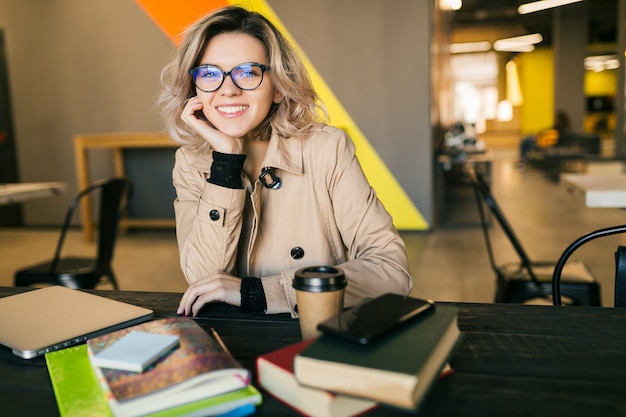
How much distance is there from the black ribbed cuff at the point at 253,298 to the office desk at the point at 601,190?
174cm

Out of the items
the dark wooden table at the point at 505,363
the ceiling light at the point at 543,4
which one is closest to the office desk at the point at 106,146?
the dark wooden table at the point at 505,363

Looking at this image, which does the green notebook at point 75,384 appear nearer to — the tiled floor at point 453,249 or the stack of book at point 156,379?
the stack of book at point 156,379

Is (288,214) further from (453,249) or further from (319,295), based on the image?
(453,249)

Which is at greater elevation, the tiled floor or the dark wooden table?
the dark wooden table

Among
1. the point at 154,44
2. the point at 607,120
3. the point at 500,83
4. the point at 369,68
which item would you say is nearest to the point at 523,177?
the point at 369,68

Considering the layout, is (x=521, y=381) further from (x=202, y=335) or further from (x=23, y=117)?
(x=23, y=117)

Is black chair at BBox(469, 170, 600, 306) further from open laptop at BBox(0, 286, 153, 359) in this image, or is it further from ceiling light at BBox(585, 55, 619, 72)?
ceiling light at BBox(585, 55, 619, 72)

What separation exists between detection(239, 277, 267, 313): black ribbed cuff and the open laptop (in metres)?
0.18

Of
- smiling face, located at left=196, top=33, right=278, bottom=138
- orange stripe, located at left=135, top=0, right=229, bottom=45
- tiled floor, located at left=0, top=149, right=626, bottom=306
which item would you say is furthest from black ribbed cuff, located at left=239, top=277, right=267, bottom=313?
orange stripe, located at left=135, top=0, right=229, bottom=45

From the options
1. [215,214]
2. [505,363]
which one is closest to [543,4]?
[215,214]

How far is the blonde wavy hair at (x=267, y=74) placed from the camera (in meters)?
1.37

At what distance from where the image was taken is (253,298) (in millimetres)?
1081

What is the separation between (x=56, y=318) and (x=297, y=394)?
0.54 metres

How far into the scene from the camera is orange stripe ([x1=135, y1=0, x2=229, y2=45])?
215 inches
